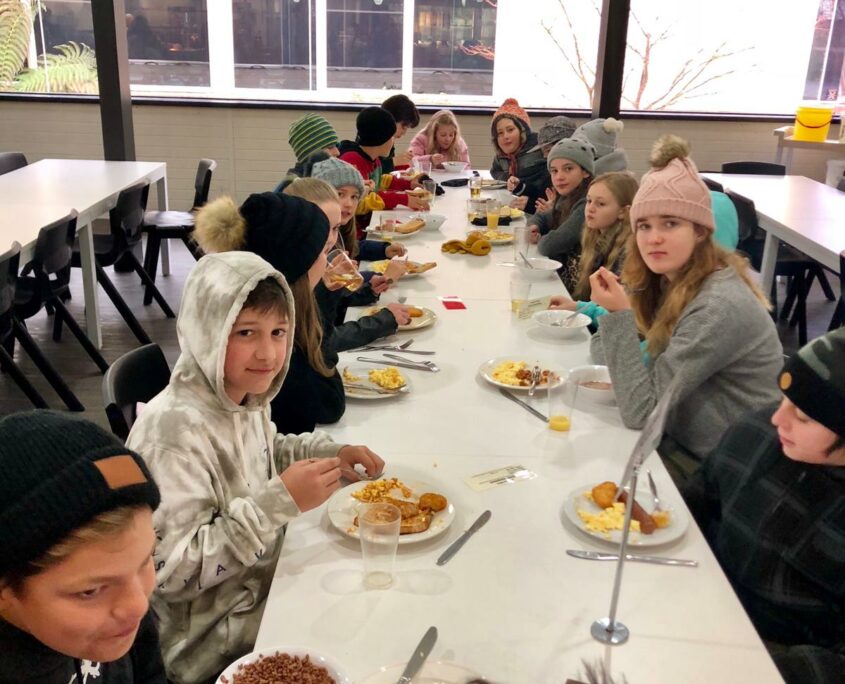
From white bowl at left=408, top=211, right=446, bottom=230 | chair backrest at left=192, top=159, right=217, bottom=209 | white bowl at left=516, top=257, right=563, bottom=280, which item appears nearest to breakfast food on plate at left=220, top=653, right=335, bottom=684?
white bowl at left=516, top=257, right=563, bottom=280

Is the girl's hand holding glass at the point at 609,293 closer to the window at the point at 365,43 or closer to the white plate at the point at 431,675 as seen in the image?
the white plate at the point at 431,675

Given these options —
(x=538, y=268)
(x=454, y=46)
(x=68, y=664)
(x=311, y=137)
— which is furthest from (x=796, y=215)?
(x=68, y=664)

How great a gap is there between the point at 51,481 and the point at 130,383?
4.10 feet

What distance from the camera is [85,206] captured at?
4543 millimetres

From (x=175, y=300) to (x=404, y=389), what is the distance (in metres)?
3.77

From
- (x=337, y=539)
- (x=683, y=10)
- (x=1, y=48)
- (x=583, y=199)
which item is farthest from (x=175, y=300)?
(x=683, y=10)

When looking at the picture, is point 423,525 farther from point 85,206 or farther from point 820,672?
point 85,206

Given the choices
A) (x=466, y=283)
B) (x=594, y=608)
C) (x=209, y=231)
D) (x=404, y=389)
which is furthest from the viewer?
(x=466, y=283)

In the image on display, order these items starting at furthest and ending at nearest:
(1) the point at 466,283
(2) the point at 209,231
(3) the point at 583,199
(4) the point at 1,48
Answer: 1. (4) the point at 1,48
2. (3) the point at 583,199
3. (1) the point at 466,283
4. (2) the point at 209,231

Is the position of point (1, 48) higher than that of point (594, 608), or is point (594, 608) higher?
point (1, 48)

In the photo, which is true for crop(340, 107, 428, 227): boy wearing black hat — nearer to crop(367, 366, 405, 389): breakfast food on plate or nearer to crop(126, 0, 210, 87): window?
crop(367, 366, 405, 389): breakfast food on plate

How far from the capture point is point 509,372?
2.35 meters

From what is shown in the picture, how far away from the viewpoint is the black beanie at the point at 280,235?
204 cm

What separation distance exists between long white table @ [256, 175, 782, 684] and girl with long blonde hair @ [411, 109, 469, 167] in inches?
182
